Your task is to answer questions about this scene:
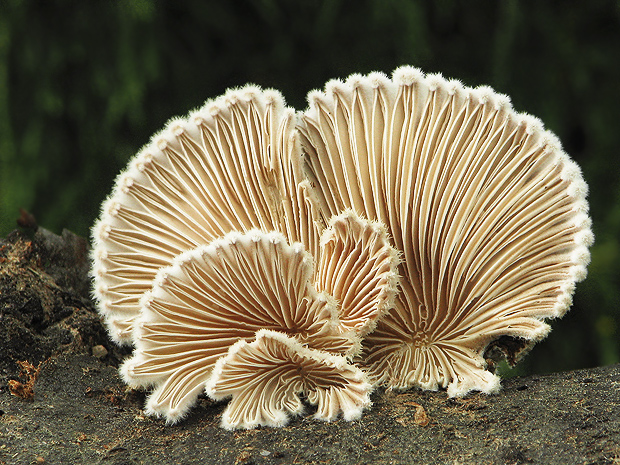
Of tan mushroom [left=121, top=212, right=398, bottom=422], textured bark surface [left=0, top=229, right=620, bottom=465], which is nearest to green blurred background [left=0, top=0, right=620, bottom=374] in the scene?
textured bark surface [left=0, top=229, right=620, bottom=465]

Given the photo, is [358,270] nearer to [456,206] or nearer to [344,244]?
[344,244]

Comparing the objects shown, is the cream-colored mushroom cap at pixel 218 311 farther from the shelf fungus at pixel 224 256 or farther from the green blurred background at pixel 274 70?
the green blurred background at pixel 274 70

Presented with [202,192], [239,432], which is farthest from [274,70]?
[239,432]

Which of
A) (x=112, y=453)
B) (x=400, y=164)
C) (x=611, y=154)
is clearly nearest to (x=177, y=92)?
(x=400, y=164)

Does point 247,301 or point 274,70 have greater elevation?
point 274,70

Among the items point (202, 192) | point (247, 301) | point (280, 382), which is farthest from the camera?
point (202, 192)

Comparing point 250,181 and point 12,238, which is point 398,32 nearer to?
point 250,181
